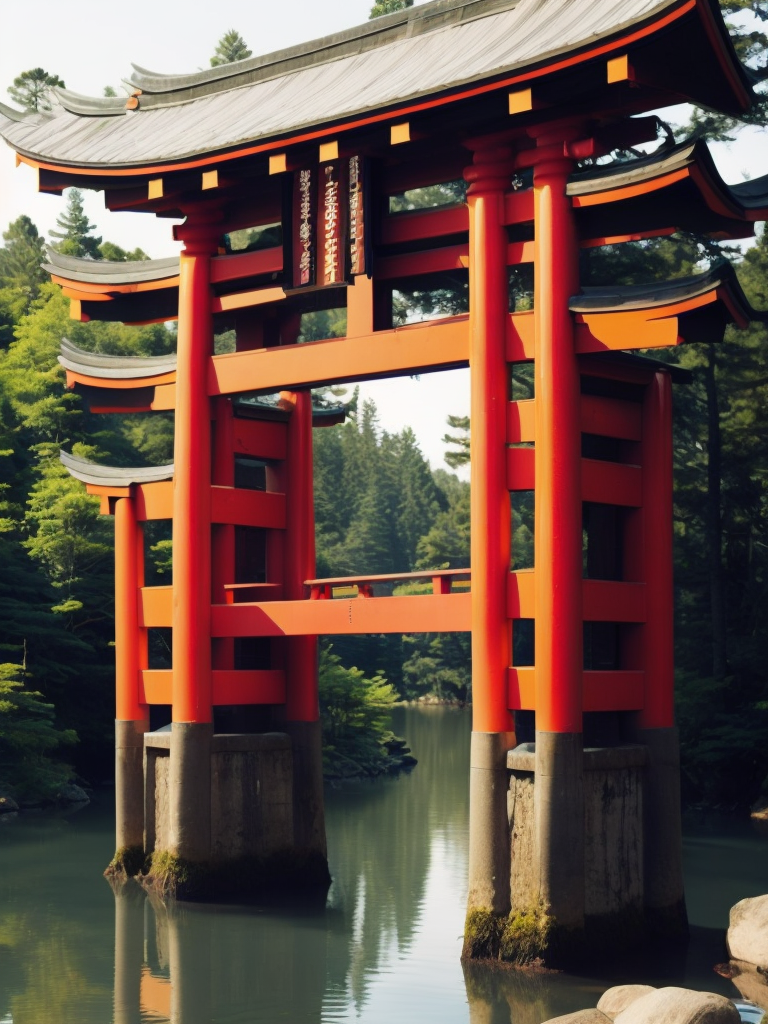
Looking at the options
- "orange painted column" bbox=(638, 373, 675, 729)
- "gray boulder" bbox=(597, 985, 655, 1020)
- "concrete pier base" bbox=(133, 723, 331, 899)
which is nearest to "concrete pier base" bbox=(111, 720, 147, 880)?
"concrete pier base" bbox=(133, 723, 331, 899)

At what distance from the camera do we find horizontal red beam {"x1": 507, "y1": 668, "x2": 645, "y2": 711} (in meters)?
16.9

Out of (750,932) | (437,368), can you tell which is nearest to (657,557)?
(437,368)

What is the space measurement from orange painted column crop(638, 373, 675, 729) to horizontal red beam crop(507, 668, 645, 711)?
0.18 metres

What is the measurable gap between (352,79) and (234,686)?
828 centimetres

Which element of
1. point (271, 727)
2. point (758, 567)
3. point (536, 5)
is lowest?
Result: point (271, 727)

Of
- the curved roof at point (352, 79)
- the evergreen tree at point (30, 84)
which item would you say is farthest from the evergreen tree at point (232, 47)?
the curved roof at point (352, 79)

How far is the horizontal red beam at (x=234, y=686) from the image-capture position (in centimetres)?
2067

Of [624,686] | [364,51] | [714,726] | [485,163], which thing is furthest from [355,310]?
[714,726]

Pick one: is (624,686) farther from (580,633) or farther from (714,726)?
(714,726)

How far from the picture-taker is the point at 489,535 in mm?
17078

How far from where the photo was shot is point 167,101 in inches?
914

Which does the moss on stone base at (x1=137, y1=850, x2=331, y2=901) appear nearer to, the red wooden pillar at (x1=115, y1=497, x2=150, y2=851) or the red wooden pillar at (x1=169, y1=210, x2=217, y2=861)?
the red wooden pillar at (x1=169, y1=210, x2=217, y2=861)

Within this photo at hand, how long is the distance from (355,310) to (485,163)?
256 cm

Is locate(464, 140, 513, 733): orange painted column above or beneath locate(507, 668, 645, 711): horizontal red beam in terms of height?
above
